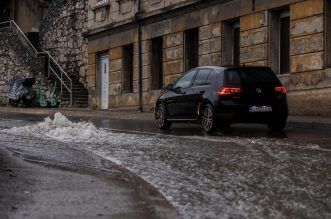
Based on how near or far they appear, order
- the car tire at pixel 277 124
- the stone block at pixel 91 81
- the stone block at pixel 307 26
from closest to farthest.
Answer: the car tire at pixel 277 124 → the stone block at pixel 307 26 → the stone block at pixel 91 81

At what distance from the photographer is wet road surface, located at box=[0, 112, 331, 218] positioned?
6.40m

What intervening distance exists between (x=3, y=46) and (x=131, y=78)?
1224cm

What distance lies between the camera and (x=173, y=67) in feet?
84.4

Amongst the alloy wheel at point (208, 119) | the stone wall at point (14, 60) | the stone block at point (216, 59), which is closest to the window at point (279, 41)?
the stone block at point (216, 59)

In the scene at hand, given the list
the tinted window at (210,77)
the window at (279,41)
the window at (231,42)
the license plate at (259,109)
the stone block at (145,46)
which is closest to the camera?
the license plate at (259,109)

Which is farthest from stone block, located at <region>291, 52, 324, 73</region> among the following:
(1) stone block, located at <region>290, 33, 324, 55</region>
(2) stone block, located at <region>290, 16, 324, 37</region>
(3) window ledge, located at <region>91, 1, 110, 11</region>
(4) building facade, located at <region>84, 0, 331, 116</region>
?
(3) window ledge, located at <region>91, 1, 110, 11</region>

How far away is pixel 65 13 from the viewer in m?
35.3

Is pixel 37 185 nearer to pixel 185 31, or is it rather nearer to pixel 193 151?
pixel 193 151

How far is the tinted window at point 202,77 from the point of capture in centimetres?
1515

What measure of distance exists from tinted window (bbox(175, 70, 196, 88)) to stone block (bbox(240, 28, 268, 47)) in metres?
5.44

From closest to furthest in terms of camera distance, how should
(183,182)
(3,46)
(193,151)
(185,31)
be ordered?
(183,182) → (193,151) → (185,31) → (3,46)

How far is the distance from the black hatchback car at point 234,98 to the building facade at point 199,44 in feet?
12.6

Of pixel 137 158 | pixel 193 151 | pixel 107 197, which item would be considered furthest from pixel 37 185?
pixel 193 151

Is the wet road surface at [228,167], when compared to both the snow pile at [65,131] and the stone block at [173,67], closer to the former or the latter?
the snow pile at [65,131]
